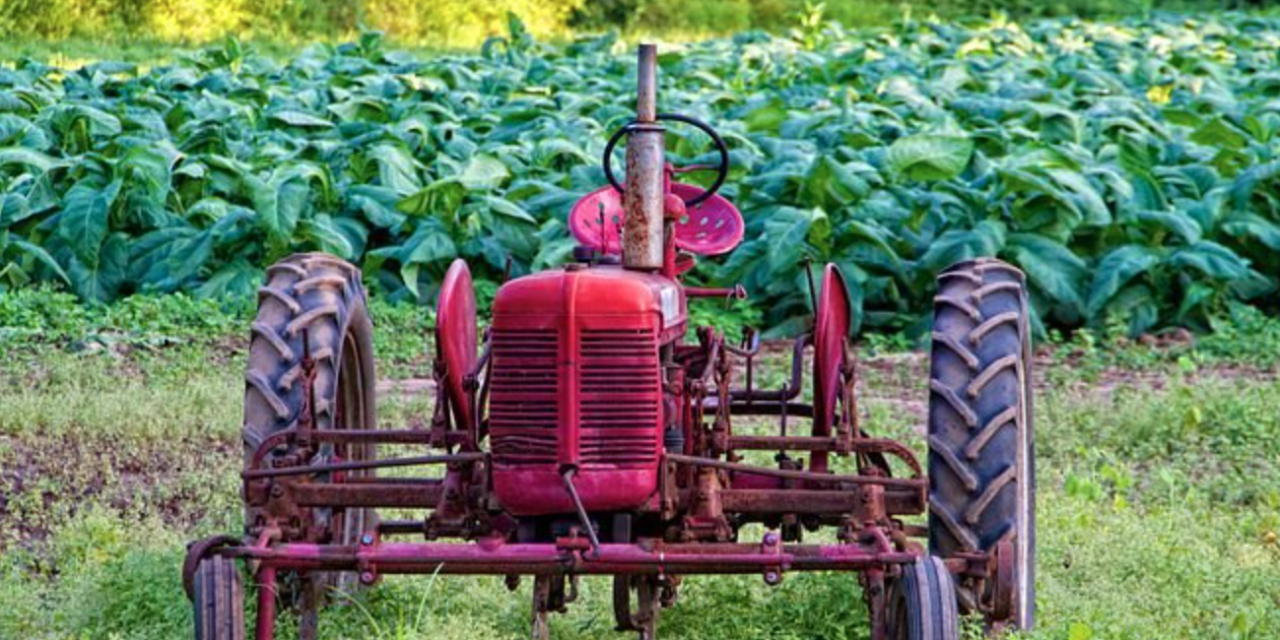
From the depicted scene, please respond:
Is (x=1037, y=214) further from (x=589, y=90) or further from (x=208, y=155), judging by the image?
(x=589, y=90)

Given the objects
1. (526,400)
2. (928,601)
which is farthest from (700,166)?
(928,601)

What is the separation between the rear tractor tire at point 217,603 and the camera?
18.0 feet

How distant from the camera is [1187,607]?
688 cm

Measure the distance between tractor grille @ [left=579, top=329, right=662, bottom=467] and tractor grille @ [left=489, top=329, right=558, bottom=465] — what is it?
8cm

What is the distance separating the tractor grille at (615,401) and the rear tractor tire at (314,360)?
95 cm

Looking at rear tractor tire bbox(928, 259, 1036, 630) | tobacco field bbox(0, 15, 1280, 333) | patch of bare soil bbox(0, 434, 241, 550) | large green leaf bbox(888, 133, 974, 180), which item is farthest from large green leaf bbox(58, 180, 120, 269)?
rear tractor tire bbox(928, 259, 1036, 630)

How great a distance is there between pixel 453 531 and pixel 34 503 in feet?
9.27

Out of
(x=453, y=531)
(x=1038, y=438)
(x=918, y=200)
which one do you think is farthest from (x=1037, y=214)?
(x=453, y=531)

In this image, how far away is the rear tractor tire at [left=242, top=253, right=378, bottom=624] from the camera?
6.45 metres

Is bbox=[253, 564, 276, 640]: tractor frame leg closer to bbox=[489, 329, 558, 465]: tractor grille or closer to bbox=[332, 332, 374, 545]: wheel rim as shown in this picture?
bbox=[489, 329, 558, 465]: tractor grille

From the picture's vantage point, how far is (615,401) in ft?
18.7

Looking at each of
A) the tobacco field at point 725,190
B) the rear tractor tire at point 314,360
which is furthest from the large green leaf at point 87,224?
the rear tractor tire at point 314,360

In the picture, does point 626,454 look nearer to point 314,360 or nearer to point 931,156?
point 314,360

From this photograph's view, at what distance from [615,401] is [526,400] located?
222 mm
